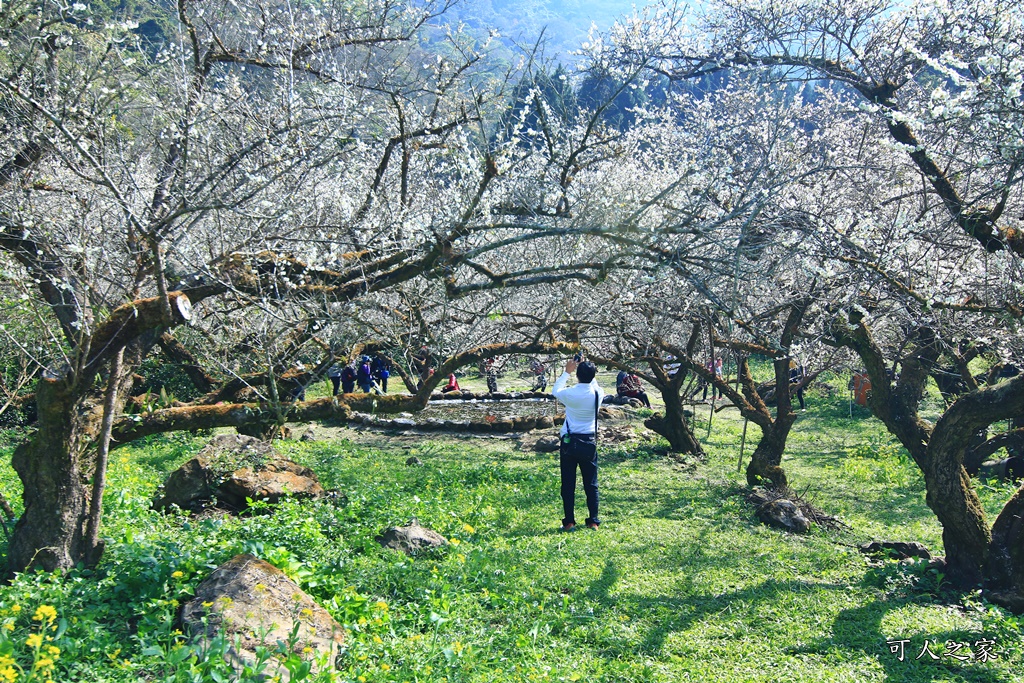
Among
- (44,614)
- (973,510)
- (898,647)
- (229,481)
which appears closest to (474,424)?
(229,481)

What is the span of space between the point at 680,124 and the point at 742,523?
14287mm

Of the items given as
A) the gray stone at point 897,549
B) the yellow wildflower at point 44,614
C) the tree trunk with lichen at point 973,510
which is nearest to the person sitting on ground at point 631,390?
the gray stone at point 897,549

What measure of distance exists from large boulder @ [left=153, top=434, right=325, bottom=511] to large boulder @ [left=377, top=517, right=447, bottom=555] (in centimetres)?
133

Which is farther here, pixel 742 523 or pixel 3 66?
pixel 742 523

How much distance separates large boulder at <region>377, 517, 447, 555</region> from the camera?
5.70 m

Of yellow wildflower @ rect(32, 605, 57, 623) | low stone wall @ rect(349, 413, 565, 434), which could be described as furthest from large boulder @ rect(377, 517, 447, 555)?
low stone wall @ rect(349, 413, 565, 434)

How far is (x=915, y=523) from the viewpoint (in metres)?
7.75

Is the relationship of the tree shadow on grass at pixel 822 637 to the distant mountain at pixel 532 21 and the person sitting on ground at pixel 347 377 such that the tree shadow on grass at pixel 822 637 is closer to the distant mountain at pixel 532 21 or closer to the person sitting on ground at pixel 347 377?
the distant mountain at pixel 532 21

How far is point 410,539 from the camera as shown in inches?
227

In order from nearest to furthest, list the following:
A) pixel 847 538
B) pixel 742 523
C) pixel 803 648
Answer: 1. pixel 803 648
2. pixel 847 538
3. pixel 742 523

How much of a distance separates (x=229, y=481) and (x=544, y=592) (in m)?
3.26

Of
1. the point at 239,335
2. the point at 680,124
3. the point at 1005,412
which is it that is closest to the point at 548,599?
the point at 1005,412

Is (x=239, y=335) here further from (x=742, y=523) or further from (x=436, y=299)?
(x=742, y=523)

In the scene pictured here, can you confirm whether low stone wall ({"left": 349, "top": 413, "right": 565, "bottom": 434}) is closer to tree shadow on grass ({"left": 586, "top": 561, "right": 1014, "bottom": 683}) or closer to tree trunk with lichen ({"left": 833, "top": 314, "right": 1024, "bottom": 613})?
tree shadow on grass ({"left": 586, "top": 561, "right": 1014, "bottom": 683})
